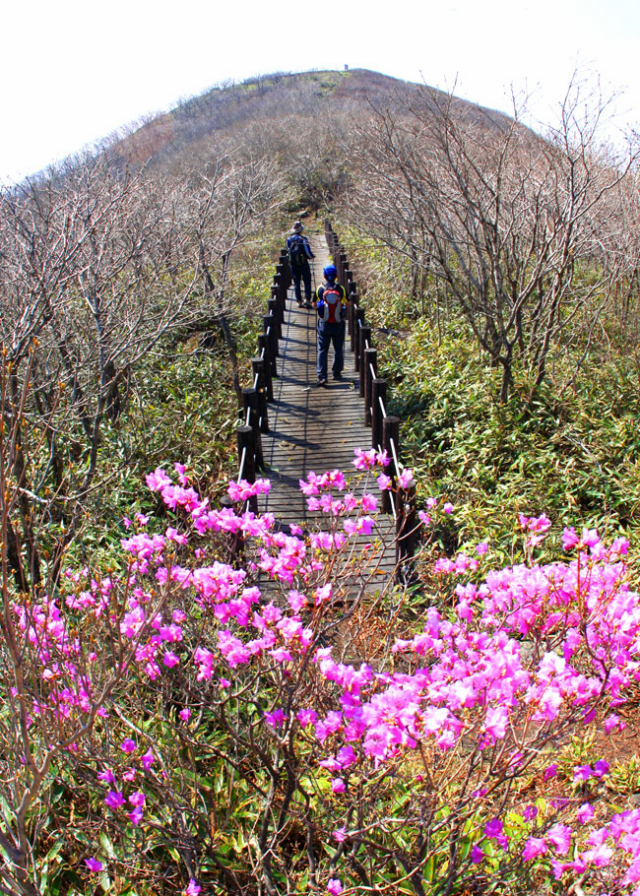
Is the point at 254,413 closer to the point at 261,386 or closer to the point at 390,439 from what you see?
the point at 261,386

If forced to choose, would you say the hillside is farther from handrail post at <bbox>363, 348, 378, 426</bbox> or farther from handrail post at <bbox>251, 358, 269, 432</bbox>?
handrail post at <bbox>251, 358, 269, 432</bbox>

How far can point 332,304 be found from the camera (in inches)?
339

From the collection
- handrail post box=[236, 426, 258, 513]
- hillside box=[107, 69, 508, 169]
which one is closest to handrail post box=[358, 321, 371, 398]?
handrail post box=[236, 426, 258, 513]

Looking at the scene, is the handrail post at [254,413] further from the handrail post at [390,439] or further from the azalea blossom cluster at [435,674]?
the azalea blossom cluster at [435,674]

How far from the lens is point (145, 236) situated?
9023 millimetres

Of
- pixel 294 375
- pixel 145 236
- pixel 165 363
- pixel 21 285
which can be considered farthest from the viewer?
pixel 165 363

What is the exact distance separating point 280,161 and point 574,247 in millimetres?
22077

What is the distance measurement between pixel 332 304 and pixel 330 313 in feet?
0.49

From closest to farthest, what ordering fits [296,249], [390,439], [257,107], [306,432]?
1. [390,439]
2. [306,432]
3. [296,249]
4. [257,107]

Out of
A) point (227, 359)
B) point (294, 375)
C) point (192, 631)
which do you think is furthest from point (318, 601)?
point (227, 359)

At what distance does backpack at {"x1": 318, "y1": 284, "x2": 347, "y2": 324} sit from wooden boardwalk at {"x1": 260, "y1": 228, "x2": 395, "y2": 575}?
125 centimetres

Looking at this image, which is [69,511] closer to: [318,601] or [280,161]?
[318,601]

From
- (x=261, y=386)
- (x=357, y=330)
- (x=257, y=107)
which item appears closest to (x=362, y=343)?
(x=357, y=330)

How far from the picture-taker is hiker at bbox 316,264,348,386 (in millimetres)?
8539
